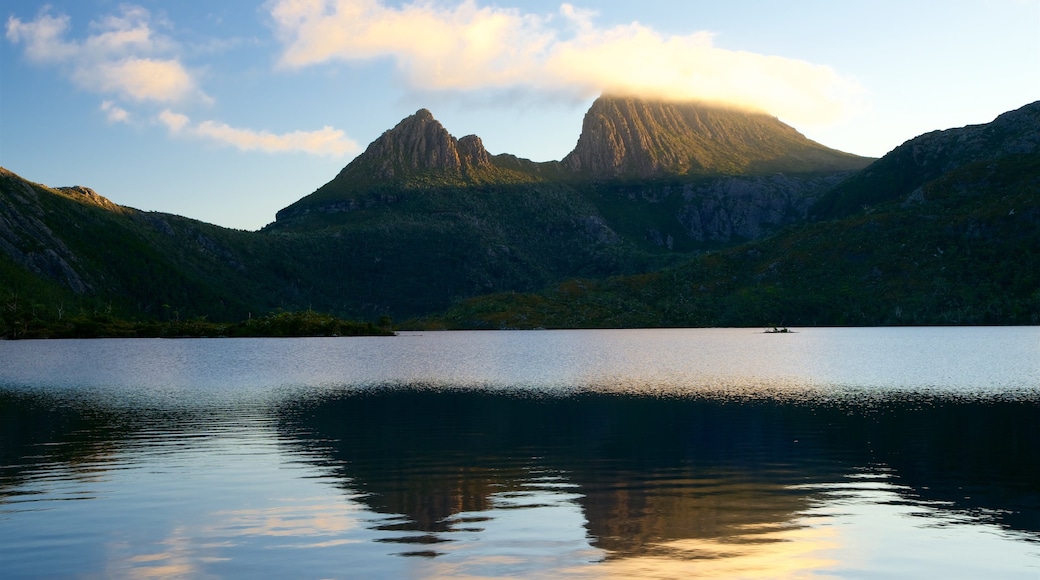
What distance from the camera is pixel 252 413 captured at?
71250 millimetres

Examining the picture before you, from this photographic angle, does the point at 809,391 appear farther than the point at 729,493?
Yes

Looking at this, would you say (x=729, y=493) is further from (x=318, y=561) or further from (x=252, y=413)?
(x=252, y=413)

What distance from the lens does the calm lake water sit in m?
27.1

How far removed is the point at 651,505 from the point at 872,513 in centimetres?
903

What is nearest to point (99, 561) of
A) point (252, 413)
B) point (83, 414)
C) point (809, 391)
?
point (252, 413)

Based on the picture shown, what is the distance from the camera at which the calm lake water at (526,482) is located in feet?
88.9

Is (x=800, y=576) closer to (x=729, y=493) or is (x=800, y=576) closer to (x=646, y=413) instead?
(x=729, y=493)

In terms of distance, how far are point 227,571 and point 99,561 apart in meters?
5.04

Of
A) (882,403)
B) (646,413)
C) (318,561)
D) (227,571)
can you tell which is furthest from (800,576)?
(882,403)

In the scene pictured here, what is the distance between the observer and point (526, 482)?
40.3 m

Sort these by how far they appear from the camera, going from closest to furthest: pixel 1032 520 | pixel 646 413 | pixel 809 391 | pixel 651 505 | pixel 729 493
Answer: pixel 1032 520, pixel 651 505, pixel 729 493, pixel 646 413, pixel 809 391

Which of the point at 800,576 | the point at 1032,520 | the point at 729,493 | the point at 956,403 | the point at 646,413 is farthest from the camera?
the point at 956,403

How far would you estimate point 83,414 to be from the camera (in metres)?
70.6

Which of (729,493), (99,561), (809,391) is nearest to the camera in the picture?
(99,561)
